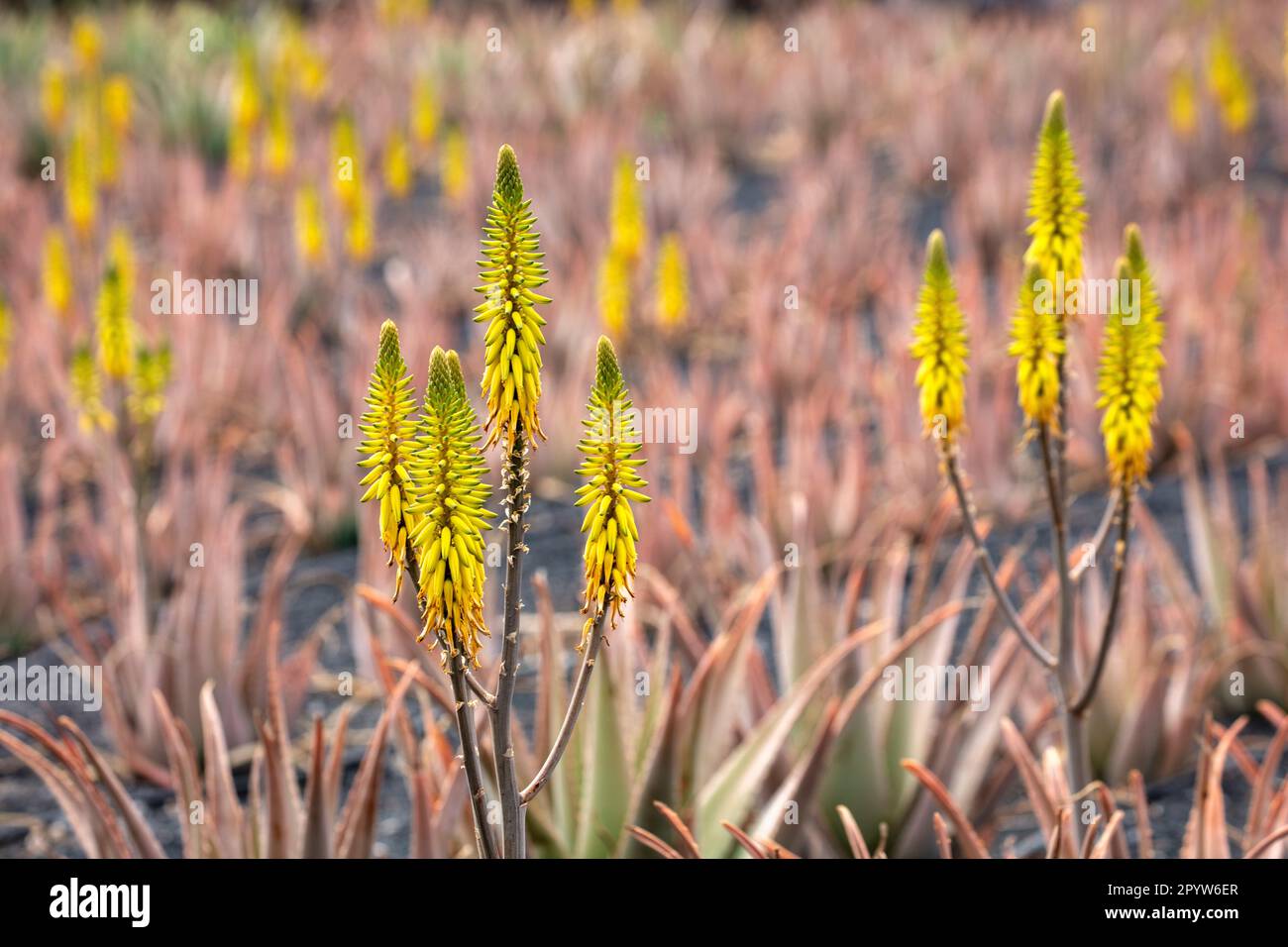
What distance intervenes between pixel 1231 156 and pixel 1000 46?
2.66m

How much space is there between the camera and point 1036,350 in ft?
4.69

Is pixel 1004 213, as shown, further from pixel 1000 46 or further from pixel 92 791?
pixel 92 791

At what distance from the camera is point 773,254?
15.9ft

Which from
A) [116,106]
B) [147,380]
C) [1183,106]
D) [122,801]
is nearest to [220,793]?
[122,801]

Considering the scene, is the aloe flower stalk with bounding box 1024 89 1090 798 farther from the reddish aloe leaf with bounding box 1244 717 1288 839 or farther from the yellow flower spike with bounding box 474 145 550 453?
the yellow flower spike with bounding box 474 145 550 453

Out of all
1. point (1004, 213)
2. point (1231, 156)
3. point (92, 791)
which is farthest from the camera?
point (1231, 156)

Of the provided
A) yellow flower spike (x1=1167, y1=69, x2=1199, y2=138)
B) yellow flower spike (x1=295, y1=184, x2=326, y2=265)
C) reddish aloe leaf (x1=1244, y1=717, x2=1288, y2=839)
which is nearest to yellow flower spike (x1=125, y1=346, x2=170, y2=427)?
yellow flower spike (x1=295, y1=184, x2=326, y2=265)

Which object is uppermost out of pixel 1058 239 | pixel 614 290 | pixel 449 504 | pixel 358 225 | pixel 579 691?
pixel 358 225

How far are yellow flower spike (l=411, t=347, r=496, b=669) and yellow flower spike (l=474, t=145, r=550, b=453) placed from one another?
25 mm

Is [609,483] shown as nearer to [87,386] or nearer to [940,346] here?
[940,346]

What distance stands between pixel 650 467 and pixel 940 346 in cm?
162

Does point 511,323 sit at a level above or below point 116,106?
below

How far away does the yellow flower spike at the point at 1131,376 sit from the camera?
139 centimetres
